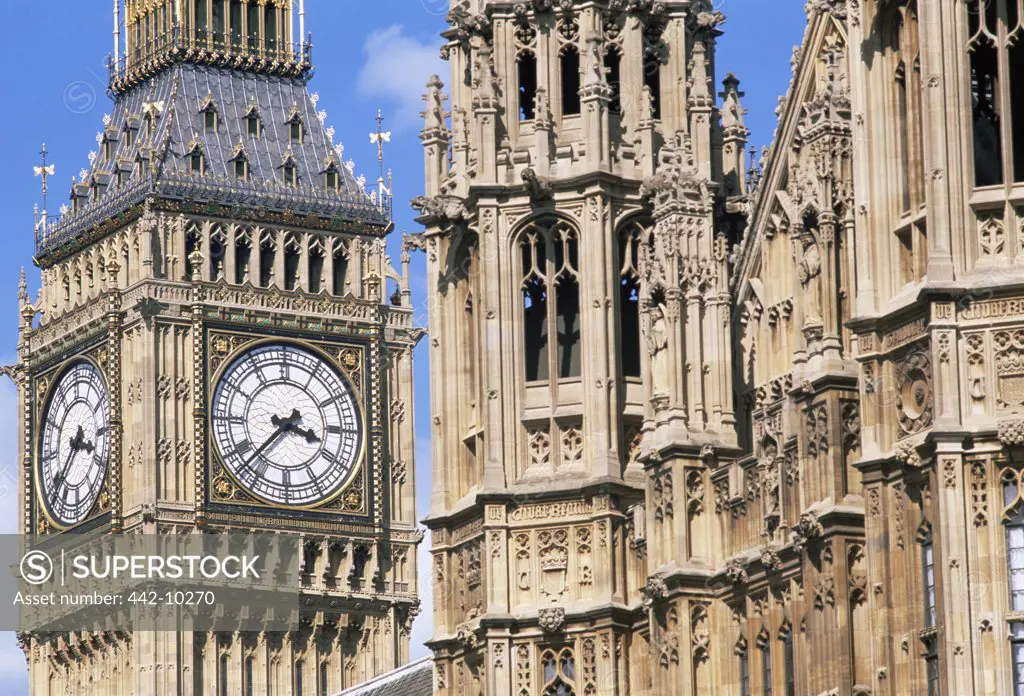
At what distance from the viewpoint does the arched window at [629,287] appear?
62.2 m

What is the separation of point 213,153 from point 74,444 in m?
9.58

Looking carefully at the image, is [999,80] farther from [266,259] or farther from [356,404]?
[356,404]

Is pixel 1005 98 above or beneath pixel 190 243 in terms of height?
beneath

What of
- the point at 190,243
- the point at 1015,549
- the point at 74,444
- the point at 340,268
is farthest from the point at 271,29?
the point at 1015,549

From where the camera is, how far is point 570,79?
63281mm

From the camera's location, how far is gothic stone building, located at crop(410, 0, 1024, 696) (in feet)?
159

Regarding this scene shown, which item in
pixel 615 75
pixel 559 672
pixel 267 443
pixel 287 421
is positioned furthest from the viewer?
pixel 287 421

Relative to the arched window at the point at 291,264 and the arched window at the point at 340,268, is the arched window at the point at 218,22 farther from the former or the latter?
the arched window at the point at 340,268

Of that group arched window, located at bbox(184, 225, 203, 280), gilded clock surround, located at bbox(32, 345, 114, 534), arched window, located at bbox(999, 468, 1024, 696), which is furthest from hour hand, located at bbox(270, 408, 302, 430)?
arched window, located at bbox(999, 468, 1024, 696)

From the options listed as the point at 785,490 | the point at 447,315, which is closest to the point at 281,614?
the point at 447,315

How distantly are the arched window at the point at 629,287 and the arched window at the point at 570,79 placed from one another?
2.14 metres

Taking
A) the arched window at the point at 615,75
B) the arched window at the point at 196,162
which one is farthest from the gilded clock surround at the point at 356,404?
the arched window at the point at 615,75

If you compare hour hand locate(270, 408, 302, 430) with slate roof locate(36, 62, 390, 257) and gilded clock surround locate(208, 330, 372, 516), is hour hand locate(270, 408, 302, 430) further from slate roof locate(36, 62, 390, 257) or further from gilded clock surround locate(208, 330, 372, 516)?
slate roof locate(36, 62, 390, 257)

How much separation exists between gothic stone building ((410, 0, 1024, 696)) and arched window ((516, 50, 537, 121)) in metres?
0.06
